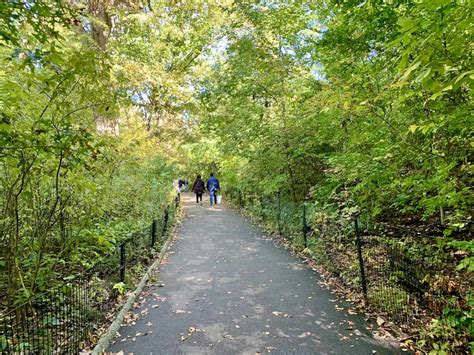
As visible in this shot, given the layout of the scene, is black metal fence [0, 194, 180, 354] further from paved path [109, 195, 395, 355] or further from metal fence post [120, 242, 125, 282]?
paved path [109, 195, 395, 355]

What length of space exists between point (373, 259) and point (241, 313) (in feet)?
7.75

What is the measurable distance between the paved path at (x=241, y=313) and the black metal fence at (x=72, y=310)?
0.45 meters

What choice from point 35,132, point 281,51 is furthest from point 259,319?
point 281,51

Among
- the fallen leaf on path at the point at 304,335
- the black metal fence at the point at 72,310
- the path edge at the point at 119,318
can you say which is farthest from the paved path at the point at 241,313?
the black metal fence at the point at 72,310

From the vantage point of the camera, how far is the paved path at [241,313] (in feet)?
13.4

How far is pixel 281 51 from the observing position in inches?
447

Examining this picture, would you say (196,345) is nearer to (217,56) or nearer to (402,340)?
(402,340)

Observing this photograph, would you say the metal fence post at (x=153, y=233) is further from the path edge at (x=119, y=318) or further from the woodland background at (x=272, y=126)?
the path edge at (x=119, y=318)

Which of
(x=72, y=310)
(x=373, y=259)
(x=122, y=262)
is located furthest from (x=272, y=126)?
(x=72, y=310)

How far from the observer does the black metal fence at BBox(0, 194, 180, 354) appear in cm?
324

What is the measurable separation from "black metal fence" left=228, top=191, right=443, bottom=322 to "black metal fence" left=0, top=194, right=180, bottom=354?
3972 millimetres

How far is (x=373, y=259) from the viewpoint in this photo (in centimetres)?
547

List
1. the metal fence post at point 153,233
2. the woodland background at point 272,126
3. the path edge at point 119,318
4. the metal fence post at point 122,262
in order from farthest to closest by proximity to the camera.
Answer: the metal fence post at point 153,233
the metal fence post at point 122,262
the path edge at point 119,318
the woodland background at point 272,126

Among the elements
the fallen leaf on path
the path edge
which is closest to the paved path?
the fallen leaf on path
